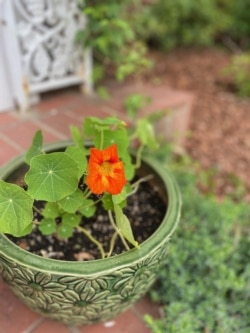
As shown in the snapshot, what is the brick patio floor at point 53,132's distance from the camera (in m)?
1.09

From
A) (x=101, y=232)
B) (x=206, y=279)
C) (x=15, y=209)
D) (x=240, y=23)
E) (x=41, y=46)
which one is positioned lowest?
(x=206, y=279)

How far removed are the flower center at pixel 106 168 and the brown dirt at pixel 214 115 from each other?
1.37m

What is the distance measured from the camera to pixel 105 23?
1615mm

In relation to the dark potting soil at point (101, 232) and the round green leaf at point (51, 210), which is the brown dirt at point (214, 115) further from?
the round green leaf at point (51, 210)

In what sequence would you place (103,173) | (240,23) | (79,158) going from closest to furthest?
(103,173) → (79,158) → (240,23)

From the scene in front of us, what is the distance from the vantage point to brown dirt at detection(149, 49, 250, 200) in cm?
224

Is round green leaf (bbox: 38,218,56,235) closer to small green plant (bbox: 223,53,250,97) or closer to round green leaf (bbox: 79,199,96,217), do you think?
round green leaf (bbox: 79,199,96,217)

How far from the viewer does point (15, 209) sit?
80 centimetres

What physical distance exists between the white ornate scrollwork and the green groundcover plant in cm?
102

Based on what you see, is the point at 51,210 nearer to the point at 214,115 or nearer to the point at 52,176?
the point at 52,176

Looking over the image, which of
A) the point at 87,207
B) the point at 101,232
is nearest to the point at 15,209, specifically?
the point at 87,207

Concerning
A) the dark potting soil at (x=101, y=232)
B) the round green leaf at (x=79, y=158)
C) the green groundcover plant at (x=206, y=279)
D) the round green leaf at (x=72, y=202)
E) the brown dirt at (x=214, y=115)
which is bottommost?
the brown dirt at (x=214, y=115)

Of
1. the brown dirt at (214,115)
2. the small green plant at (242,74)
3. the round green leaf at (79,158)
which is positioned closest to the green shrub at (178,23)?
the brown dirt at (214,115)

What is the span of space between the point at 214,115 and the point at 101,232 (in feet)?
6.15
